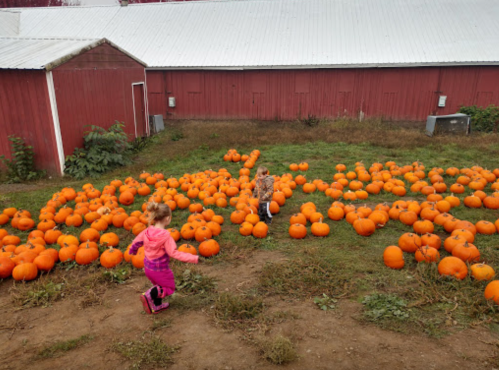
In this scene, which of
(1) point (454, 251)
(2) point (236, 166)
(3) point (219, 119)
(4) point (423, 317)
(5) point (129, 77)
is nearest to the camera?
(4) point (423, 317)

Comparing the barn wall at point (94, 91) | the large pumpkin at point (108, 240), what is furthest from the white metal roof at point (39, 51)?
the large pumpkin at point (108, 240)

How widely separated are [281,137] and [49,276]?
476 inches

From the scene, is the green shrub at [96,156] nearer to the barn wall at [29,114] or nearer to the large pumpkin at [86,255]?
the barn wall at [29,114]

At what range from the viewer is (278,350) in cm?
400

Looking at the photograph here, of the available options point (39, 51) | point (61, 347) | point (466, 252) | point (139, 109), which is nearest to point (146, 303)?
point (61, 347)

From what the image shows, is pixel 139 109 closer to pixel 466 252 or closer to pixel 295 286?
pixel 295 286

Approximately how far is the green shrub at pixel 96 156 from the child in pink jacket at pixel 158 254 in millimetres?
8479

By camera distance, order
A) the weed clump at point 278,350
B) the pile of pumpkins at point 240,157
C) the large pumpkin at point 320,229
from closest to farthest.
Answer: the weed clump at point 278,350
the large pumpkin at point 320,229
the pile of pumpkins at point 240,157

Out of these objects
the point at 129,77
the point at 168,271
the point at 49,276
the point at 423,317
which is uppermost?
the point at 129,77

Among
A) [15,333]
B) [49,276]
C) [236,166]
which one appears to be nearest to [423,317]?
[15,333]

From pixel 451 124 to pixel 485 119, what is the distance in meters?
2.38

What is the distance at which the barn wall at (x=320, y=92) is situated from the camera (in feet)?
64.9

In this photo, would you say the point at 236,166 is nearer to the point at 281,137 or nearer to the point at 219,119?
the point at 281,137

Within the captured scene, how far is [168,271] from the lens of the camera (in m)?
4.88
